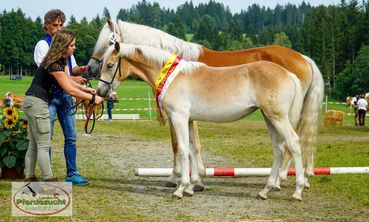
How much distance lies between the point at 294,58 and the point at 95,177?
3704mm

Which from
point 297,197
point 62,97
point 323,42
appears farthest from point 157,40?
point 323,42

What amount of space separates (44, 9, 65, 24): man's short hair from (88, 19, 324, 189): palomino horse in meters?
0.82

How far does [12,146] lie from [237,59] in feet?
12.4

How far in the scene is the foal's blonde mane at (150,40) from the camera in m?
7.99

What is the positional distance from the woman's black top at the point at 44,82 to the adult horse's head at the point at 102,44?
1.22 metres

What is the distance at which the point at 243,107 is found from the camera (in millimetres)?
6879

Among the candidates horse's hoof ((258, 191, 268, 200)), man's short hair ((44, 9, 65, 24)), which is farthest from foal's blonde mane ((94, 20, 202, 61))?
horse's hoof ((258, 191, 268, 200))

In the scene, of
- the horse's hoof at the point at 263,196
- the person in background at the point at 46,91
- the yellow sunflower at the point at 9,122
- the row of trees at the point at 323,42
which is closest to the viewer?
the person in background at the point at 46,91

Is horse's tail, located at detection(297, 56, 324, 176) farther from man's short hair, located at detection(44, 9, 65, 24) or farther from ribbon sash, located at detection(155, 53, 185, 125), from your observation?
man's short hair, located at detection(44, 9, 65, 24)

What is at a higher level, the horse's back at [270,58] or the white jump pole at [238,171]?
the horse's back at [270,58]

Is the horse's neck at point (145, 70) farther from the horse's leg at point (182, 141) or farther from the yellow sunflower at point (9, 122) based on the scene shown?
the yellow sunflower at point (9, 122)

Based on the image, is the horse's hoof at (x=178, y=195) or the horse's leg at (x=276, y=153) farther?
the horse's leg at (x=276, y=153)

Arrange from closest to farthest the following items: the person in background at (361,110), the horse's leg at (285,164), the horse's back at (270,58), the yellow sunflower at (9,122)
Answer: the horse's leg at (285,164) < the horse's back at (270,58) < the yellow sunflower at (9,122) < the person in background at (361,110)

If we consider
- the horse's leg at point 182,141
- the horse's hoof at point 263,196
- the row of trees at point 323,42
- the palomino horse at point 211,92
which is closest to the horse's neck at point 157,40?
the palomino horse at point 211,92
